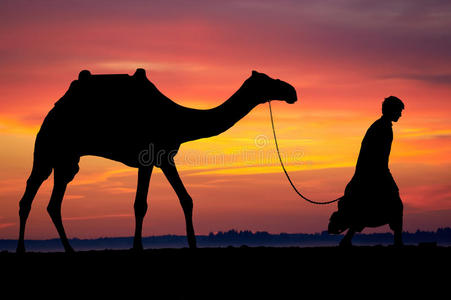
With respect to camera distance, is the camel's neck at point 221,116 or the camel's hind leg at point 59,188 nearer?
the camel's neck at point 221,116

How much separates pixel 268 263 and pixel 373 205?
3.72m

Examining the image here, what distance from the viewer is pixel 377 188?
17359mm

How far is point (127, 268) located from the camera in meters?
14.5

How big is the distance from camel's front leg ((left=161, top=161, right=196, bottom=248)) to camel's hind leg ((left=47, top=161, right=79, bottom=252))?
3139mm

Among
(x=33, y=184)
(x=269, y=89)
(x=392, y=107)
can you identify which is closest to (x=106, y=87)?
(x=33, y=184)

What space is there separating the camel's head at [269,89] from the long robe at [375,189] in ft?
6.76

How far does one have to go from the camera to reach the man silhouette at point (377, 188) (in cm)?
1723

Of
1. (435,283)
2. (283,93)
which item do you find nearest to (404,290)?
(435,283)

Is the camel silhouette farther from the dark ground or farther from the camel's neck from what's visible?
the dark ground

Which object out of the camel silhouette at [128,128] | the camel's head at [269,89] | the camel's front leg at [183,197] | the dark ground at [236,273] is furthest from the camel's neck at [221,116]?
the dark ground at [236,273]

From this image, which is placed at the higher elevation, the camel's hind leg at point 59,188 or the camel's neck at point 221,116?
the camel's neck at point 221,116

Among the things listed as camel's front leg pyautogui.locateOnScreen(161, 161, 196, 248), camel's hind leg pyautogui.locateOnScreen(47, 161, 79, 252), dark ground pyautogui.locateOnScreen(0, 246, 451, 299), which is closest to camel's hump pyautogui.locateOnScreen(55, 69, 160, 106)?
camel's hind leg pyautogui.locateOnScreen(47, 161, 79, 252)

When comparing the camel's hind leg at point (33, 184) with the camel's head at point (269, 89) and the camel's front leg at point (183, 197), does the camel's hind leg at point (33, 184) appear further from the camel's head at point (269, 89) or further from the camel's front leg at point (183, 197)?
the camel's head at point (269, 89)

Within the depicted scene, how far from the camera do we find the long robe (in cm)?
1722
